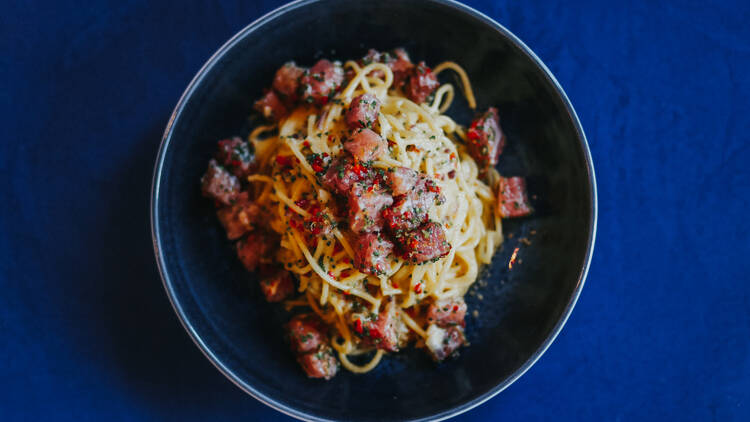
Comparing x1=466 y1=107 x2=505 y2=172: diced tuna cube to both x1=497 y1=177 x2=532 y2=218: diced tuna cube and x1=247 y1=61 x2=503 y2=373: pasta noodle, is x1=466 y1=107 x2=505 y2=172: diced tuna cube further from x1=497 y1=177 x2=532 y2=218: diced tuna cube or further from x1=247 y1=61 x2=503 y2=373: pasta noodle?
x1=497 y1=177 x2=532 y2=218: diced tuna cube

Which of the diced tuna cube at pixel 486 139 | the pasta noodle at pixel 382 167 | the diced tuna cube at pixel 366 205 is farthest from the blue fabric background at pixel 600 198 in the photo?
the diced tuna cube at pixel 366 205

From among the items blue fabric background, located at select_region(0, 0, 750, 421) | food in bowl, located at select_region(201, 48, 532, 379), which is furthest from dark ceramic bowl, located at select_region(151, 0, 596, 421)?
blue fabric background, located at select_region(0, 0, 750, 421)

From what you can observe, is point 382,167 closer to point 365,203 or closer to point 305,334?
point 365,203

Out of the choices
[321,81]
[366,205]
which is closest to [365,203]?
[366,205]

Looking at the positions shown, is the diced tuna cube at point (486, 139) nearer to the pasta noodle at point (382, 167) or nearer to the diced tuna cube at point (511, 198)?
the pasta noodle at point (382, 167)

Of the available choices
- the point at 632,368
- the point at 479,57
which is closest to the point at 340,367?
the point at 632,368

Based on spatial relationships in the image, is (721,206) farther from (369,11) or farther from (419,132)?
(369,11)
